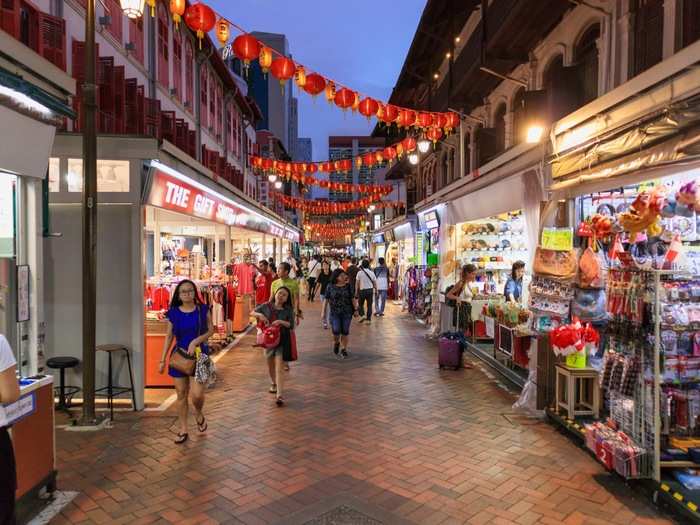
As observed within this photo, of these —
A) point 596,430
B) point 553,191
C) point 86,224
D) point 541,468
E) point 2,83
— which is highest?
point 2,83

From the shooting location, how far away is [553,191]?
6.40 meters

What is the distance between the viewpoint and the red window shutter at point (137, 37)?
12219 millimetres

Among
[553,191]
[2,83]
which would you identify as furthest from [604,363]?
[2,83]

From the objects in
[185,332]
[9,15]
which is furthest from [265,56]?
[185,332]

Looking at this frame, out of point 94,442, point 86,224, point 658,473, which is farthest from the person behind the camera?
point 86,224

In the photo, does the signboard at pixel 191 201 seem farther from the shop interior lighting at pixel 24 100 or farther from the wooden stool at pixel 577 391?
the wooden stool at pixel 577 391

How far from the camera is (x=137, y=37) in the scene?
41.3 feet

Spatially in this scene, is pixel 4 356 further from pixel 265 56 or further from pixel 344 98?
pixel 344 98

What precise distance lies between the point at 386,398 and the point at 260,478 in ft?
9.75

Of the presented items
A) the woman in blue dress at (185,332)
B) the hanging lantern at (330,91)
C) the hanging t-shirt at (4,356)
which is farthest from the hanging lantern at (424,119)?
the hanging t-shirt at (4,356)

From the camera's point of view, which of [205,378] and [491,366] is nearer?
[205,378]

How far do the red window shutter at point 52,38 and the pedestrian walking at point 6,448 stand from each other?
5.92 meters

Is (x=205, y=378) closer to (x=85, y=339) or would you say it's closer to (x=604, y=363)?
(x=85, y=339)

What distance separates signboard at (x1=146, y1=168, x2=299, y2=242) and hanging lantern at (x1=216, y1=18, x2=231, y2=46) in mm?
1978
